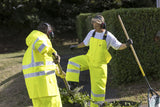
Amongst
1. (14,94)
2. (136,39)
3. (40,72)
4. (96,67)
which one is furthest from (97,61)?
(14,94)

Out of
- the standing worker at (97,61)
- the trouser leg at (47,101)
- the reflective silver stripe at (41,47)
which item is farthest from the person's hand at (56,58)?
the standing worker at (97,61)

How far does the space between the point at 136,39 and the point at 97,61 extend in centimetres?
234

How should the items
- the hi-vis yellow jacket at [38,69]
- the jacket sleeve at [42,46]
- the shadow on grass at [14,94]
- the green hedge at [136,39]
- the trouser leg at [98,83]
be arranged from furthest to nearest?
the green hedge at [136,39] → the shadow on grass at [14,94] → the trouser leg at [98,83] → the hi-vis yellow jacket at [38,69] → the jacket sleeve at [42,46]

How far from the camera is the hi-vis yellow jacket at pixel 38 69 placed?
3.33 metres

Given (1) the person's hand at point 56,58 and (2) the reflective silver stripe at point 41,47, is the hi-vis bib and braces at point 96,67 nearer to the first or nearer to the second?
(1) the person's hand at point 56,58

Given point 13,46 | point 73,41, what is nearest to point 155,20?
point 73,41

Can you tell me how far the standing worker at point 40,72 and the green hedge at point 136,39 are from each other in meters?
2.92

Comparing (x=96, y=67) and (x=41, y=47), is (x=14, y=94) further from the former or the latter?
(x=41, y=47)

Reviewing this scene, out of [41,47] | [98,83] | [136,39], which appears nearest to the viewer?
[41,47]

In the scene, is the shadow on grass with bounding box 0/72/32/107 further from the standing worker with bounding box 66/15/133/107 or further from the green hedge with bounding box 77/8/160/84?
the green hedge with bounding box 77/8/160/84

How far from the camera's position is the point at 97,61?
4066mm

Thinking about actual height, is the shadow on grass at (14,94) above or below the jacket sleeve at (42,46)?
below

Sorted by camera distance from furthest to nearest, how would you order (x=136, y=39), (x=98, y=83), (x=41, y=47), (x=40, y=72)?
(x=136, y=39) < (x=98, y=83) < (x=40, y=72) < (x=41, y=47)

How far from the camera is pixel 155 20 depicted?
607 cm
